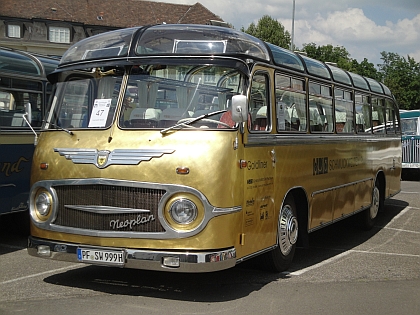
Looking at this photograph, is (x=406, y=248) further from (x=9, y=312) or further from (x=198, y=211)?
(x=9, y=312)

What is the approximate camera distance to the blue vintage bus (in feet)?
86.6

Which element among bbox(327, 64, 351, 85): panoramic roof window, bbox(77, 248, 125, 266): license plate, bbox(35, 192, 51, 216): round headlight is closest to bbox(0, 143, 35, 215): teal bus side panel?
bbox(35, 192, 51, 216): round headlight

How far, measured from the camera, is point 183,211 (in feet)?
22.1

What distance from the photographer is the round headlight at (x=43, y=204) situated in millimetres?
7348

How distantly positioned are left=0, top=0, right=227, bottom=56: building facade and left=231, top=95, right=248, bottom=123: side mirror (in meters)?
62.7

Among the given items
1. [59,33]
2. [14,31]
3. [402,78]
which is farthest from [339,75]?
[402,78]

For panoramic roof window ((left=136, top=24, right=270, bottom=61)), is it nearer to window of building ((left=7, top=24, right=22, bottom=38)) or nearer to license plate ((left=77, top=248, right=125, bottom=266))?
license plate ((left=77, top=248, right=125, bottom=266))

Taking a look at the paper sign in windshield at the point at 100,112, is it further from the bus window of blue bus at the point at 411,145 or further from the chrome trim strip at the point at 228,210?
the bus window of blue bus at the point at 411,145

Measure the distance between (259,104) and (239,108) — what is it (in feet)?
3.37

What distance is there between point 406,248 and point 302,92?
11.0 ft

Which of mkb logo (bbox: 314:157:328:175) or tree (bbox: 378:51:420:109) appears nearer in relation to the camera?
mkb logo (bbox: 314:157:328:175)

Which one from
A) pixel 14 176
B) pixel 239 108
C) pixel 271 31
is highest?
pixel 271 31

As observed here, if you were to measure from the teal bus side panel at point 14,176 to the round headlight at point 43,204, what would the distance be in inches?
Result: 109

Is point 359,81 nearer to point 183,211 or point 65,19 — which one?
point 183,211
